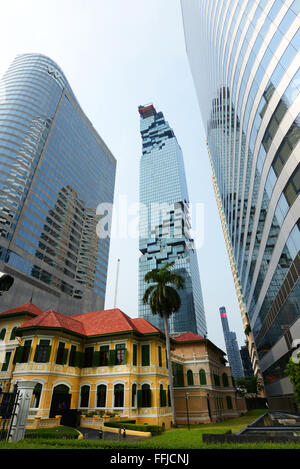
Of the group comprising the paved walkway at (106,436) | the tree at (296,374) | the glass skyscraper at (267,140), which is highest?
the glass skyscraper at (267,140)

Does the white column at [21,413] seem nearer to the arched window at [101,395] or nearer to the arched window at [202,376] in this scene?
the arched window at [101,395]


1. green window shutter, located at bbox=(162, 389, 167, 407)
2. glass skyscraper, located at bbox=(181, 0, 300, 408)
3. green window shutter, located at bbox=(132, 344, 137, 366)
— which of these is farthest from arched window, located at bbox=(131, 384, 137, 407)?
glass skyscraper, located at bbox=(181, 0, 300, 408)

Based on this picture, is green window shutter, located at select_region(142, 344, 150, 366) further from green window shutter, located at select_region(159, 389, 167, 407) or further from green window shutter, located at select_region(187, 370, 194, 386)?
green window shutter, located at select_region(187, 370, 194, 386)

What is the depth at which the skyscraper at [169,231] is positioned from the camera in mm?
134375

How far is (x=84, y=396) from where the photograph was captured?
28312 mm

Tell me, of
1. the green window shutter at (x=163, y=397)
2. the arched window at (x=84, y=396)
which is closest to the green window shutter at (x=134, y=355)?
the green window shutter at (x=163, y=397)

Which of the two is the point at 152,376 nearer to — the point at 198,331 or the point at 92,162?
the point at 92,162

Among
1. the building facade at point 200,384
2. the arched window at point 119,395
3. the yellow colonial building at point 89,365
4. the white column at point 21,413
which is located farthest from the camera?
the building facade at point 200,384

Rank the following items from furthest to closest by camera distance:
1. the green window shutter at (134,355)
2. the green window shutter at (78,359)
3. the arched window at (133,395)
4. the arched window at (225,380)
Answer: the arched window at (225,380), the green window shutter at (78,359), the green window shutter at (134,355), the arched window at (133,395)

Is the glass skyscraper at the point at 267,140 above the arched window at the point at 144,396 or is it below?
above

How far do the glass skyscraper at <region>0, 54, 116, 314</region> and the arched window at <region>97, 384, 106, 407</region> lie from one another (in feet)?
110

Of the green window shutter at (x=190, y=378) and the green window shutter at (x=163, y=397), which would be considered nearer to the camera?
the green window shutter at (x=163, y=397)

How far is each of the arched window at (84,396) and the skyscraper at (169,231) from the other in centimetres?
10375

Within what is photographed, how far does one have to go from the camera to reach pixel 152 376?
2852 cm
